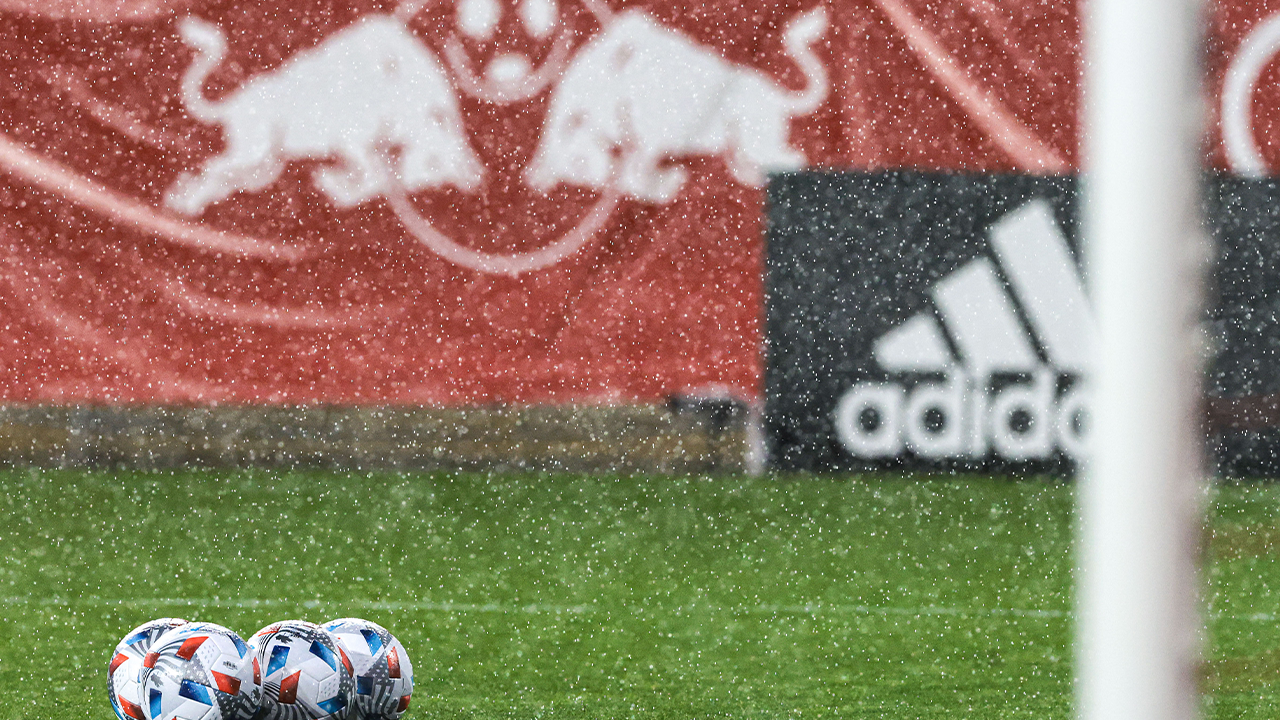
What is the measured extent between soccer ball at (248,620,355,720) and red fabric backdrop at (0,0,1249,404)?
4.79 m

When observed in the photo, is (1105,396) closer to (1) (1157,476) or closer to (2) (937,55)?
(1) (1157,476)

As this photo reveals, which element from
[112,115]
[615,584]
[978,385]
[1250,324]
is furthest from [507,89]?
[1250,324]

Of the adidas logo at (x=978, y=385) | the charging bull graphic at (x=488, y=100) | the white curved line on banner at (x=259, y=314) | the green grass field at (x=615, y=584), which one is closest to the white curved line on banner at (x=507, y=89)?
the charging bull graphic at (x=488, y=100)

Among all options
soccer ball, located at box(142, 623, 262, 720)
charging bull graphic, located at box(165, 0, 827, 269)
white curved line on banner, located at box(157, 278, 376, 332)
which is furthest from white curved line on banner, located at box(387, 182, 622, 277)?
soccer ball, located at box(142, 623, 262, 720)

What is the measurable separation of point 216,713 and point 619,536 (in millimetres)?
3440

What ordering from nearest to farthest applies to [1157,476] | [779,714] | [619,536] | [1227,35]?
1. [1157,476]
2. [779,714]
3. [619,536]
4. [1227,35]

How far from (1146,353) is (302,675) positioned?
224cm

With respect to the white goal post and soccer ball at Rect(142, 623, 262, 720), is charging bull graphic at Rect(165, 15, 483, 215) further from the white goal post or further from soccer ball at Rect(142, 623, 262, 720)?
the white goal post

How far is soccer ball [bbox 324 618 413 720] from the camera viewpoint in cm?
328

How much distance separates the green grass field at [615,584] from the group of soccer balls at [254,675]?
15.2 inches

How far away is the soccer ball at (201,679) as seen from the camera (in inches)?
120

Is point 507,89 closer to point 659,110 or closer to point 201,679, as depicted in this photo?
point 659,110

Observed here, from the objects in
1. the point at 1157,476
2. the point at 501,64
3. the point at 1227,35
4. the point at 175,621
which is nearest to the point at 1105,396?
the point at 1157,476

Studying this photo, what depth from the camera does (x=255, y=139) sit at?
8.09 meters
